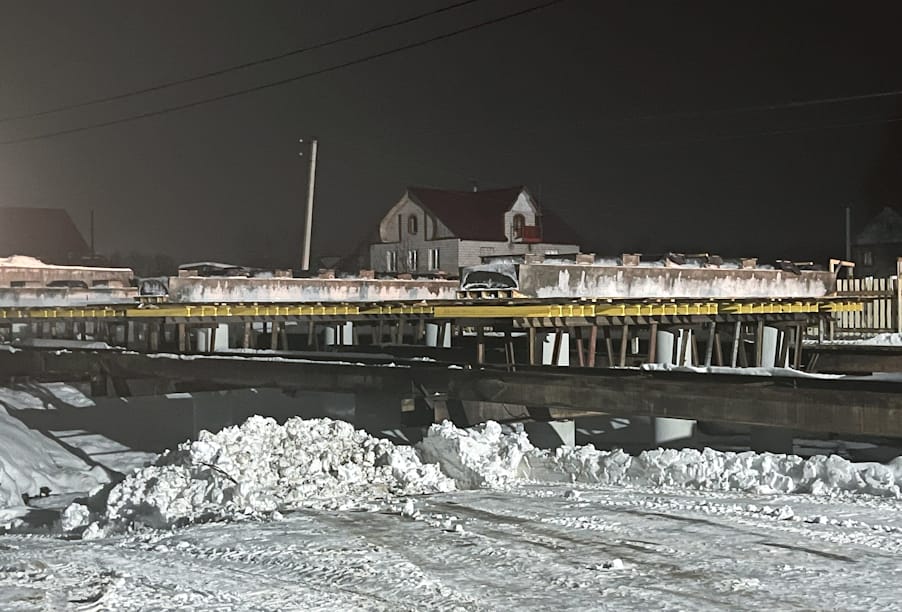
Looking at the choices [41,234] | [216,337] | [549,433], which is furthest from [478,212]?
[549,433]

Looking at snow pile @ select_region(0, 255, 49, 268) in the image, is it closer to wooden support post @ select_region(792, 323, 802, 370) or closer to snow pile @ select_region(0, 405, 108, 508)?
snow pile @ select_region(0, 405, 108, 508)

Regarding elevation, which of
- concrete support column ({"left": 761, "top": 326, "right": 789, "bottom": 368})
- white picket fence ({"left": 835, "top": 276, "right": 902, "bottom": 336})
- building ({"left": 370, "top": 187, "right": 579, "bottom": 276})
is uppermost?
building ({"left": 370, "top": 187, "right": 579, "bottom": 276})

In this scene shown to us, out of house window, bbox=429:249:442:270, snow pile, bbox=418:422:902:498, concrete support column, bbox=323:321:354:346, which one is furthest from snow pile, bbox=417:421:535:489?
house window, bbox=429:249:442:270

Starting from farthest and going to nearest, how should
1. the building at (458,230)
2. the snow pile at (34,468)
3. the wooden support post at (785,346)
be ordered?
1. the building at (458,230)
2. the wooden support post at (785,346)
3. the snow pile at (34,468)

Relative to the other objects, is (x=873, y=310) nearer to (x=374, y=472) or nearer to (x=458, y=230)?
(x=374, y=472)

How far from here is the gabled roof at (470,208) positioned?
55.8 metres

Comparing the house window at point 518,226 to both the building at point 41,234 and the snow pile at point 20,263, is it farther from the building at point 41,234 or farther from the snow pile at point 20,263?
the snow pile at point 20,263

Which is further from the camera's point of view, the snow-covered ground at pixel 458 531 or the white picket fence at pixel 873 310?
the white picket fence at pixel 873 310

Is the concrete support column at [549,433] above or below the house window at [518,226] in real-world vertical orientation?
below

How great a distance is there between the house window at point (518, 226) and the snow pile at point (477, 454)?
46189 mm

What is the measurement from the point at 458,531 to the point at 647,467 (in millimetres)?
3046

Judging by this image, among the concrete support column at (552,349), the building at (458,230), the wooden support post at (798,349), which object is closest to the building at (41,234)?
the building at (458,230)

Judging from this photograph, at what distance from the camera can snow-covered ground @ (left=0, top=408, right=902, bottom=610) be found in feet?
21.4

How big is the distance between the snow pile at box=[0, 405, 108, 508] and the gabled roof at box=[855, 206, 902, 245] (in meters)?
63.2
